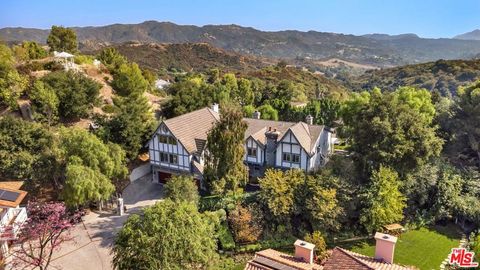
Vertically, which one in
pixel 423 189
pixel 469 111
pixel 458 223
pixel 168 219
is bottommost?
pixel 458 223

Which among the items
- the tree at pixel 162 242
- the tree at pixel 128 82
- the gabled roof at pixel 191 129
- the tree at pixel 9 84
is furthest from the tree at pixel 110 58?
the tree at pixel 162 242

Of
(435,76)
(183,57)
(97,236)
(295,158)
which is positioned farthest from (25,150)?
(183,57)

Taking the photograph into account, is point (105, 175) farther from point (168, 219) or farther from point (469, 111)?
point (469, 111)

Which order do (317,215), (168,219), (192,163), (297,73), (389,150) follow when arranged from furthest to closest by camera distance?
(297,73)
(192,163)
(389,150)
(317,215)
(168,219)

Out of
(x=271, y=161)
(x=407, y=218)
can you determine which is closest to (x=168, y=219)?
(x=271, y=161)

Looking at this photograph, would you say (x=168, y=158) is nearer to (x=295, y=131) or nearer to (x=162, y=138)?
(x=162, y=138)

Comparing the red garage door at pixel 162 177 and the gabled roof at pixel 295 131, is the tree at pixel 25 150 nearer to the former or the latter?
the red garage door at pixel 162 177
